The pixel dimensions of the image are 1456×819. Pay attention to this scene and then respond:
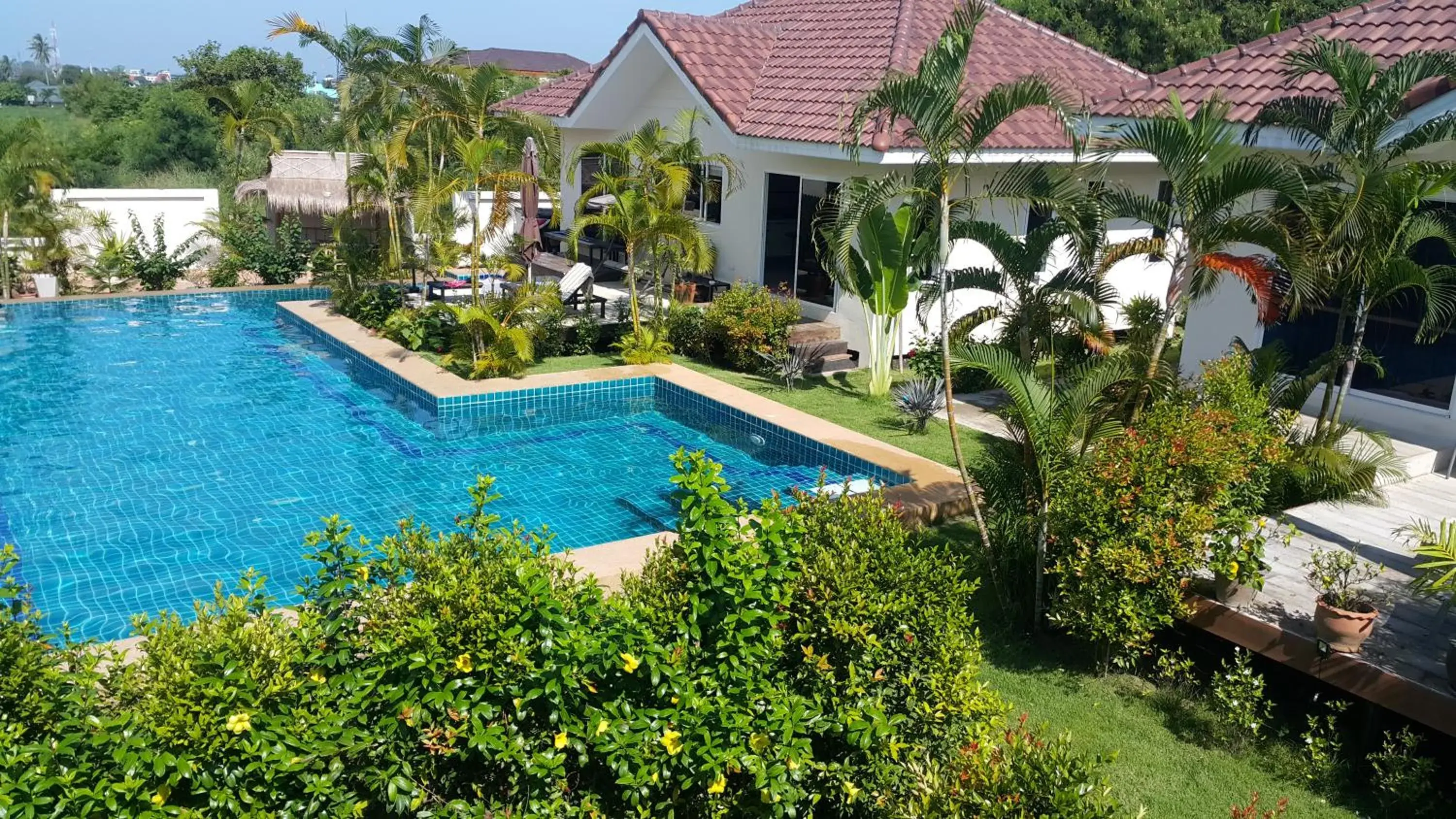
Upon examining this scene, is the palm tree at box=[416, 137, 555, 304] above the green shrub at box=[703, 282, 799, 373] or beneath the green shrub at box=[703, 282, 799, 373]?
above

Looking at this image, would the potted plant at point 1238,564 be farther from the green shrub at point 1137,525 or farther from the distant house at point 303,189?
the distant house at point 303,189

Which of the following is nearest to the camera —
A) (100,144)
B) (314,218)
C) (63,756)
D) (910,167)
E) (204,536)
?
(63,756)

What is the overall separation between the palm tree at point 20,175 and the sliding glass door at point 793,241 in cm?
1403

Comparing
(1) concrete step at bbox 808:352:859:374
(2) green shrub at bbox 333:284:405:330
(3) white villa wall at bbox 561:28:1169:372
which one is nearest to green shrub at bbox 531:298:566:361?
(3) white villa wall at bbox 561:28:1169:372

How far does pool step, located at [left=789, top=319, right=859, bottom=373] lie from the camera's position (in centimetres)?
1570

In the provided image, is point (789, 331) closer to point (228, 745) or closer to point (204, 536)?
point (204, 536)

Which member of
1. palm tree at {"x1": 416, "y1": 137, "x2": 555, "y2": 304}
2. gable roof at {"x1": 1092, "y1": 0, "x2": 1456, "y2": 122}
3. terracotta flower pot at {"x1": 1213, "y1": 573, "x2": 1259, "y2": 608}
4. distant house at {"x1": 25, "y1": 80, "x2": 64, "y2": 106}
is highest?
distant house at {"x1": 25, "y1": 80, "x2": 64, "y2": 106}

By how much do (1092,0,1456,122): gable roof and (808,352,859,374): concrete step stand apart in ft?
18.0

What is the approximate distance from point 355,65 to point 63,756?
16.6m

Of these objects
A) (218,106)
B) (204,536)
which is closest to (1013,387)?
(204,536)

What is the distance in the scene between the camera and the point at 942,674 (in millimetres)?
5273

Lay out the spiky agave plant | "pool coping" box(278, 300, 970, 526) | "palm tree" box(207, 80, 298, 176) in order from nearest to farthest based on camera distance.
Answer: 1. "pool coping" box(278, 300, 970, 526)
2. the spiky agave plant
3. "palm tree" box(207, 80, 298, 176)

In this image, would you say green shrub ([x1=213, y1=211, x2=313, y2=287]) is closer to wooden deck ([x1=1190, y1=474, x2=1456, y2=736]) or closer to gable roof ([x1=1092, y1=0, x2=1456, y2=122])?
gable roof ([x1=1092, y1=0, x2=1456, y2=122])

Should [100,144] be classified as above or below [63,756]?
above
